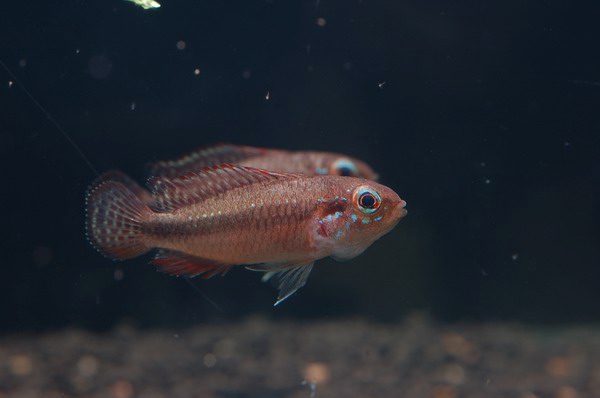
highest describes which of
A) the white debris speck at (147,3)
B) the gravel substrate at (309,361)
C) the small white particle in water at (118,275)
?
the white debris speck at (147,3)

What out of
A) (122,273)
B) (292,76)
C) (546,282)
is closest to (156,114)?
(292,76)

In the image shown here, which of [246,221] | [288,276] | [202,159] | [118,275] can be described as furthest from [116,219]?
[118,275]

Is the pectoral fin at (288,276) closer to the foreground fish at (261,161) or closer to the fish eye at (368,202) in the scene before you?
the fish eye at (368,202)

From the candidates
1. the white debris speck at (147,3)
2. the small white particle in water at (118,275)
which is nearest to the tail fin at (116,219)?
the white debris speck at (147,3)

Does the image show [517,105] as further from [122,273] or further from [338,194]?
[122,273]

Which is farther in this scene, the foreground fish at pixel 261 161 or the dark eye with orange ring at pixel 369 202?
the foreground fish at pixel 261 161
